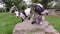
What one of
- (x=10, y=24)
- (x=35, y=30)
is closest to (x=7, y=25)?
(x=10, y=24)

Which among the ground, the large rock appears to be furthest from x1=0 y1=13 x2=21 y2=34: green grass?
the large rock

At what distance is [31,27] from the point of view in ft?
13.0

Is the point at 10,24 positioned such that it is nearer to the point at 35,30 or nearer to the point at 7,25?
the point at 7,25

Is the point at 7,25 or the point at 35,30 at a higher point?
the point at 35,30

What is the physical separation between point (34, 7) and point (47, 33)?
1.87ft

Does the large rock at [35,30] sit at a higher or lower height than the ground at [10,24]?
higher

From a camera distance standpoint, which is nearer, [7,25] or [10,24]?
[7,25]

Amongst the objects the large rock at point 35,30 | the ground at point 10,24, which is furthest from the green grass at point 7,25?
the large rock at point 35,30

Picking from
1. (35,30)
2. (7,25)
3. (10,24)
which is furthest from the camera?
(10,24)

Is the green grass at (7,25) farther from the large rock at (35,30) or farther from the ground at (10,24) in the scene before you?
the large rock at (35,30)

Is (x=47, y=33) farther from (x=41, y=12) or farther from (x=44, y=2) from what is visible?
Answer: (x=44, y=2)

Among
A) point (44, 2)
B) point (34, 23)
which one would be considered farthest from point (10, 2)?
point (34, 23)

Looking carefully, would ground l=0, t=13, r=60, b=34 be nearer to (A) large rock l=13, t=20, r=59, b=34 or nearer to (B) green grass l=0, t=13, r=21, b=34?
Result: (B) green grass l=0, t=13, r=21, b=34

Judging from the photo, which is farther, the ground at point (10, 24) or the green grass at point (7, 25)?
the ground at point (10, 24)
